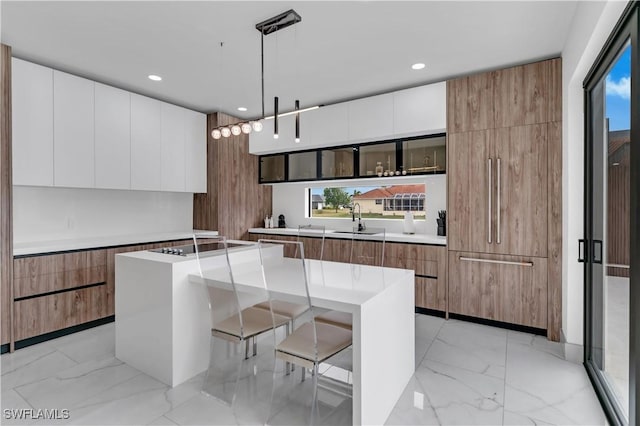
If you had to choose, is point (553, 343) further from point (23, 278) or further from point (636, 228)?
point (23, 278)

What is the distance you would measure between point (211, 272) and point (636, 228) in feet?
8.01

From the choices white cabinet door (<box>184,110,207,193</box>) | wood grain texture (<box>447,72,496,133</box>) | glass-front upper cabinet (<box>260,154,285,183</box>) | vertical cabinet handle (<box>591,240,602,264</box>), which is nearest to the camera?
vertical cabinet handle (<box>591,240,602,264</box>)

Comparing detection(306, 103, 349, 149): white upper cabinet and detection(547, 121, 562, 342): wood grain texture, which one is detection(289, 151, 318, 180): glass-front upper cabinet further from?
detection(547, 121, 562, 342): wood grain texture

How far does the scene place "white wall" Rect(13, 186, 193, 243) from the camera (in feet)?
11.4

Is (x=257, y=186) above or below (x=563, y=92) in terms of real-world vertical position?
below

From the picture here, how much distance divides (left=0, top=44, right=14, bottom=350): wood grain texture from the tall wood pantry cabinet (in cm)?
410

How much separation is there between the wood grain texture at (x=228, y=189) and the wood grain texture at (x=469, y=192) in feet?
9.69

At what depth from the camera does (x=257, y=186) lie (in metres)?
5.45

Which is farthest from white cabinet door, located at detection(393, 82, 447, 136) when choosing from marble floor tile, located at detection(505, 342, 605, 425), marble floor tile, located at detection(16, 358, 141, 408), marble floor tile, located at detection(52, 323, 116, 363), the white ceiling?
marble floor tile, located at detection(52, 323, 116, 363)

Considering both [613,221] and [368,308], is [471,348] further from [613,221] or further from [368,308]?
[368,308]

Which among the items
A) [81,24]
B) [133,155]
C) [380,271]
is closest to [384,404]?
[380,271]

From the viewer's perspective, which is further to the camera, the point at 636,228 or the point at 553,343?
the point at 553,343

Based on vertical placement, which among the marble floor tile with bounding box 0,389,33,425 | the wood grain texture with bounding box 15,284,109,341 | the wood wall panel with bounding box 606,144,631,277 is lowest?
the marble floor tile with bounding box 0,389,33,425

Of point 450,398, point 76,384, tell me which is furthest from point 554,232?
point 76,384
